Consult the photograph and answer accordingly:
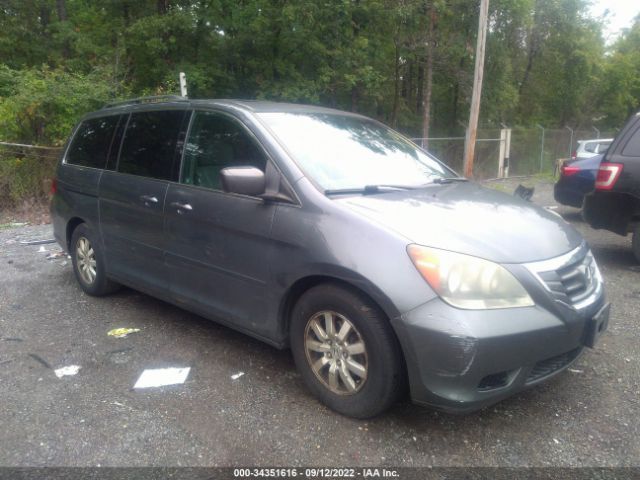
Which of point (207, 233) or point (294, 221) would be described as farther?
point (207, 233)

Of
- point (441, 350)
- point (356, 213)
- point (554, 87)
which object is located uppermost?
point (554, 87)

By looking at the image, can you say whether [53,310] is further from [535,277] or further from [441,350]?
[535,277]

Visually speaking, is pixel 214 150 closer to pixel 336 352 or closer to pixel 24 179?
pixel 336 352

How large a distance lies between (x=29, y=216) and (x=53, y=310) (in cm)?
558

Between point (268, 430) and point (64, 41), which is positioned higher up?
point (64, 41)

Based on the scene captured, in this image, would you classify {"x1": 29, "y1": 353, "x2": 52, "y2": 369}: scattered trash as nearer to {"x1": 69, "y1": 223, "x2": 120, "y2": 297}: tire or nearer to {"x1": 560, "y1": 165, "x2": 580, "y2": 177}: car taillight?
{"x1": 69, "y1": 223, "x2": 120, "y2": 297}: tire

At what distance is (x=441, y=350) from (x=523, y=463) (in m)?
0.71

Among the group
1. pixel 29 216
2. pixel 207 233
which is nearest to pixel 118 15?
pixel 29 216

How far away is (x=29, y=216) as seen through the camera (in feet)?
31.3

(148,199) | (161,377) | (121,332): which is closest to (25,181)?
(121,332)

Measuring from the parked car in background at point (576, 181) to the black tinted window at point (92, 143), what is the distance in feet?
24.0

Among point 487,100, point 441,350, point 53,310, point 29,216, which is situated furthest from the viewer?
point 487,100

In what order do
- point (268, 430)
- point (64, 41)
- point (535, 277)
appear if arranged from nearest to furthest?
point (535, 277)
point (268, 430)
point (64, 41)

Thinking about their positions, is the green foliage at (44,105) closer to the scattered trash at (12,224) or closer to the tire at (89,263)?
the scattered trash at (12,224)
